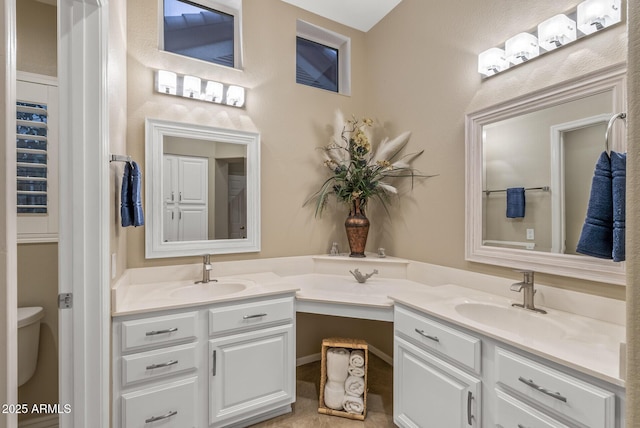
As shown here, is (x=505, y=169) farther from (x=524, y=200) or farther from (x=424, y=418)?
(x=424, y=418)

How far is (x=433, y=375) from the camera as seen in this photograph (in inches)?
57.4

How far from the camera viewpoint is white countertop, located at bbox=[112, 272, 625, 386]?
104cm

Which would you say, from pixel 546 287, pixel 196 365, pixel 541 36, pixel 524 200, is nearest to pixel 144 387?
pixel 196 365

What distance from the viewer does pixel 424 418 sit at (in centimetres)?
151

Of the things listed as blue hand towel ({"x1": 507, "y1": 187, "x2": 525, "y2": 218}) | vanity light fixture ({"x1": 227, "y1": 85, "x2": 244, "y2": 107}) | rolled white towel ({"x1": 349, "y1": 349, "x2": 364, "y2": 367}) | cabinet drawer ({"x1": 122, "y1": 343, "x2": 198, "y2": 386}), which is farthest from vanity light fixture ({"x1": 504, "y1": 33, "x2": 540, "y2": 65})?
cabinet drawer ({"x1": 122, "y1": 343, "x2": 198, "y2": 386})

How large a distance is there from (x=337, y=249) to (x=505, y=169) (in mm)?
1403

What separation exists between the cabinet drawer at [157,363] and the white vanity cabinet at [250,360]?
0.38 feet

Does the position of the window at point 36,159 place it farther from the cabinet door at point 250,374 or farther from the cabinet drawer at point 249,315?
the cabinet door at point 250,374

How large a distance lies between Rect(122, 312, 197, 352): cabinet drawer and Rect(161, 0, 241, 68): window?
1845 mm

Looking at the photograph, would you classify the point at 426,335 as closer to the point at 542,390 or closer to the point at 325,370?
the point at 542,390

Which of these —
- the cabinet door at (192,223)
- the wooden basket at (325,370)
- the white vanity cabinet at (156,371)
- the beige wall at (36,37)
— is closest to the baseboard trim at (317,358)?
the wooden basket at (325,370)

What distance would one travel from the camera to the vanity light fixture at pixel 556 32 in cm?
137

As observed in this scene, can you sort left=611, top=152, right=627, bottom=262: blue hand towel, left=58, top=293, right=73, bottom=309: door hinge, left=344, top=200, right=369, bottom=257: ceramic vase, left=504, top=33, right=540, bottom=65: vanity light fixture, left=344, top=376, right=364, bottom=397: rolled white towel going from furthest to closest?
left=344, top=200, right=369, bottom=257: ceramic vase
left=344, top=376, right=364, bottom=397: rolled white towel
left=504, top=33, right=540, bottom=65: vanity light fixture
left=58, top=293, right=73, bottom=309: door hinge
left=611, top=152, right=627, bottom=262: blue hand towel

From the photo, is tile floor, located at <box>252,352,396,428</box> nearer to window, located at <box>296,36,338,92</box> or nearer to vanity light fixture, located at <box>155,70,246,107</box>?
vanity light fixture, located at <box>155,70,246,107</box>
